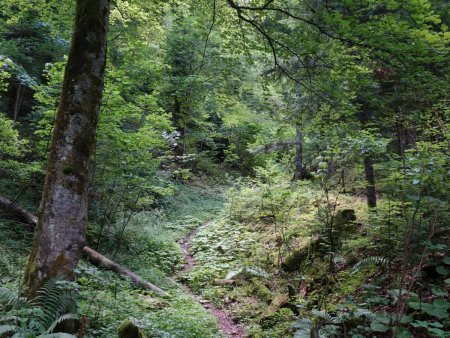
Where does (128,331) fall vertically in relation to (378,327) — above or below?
below

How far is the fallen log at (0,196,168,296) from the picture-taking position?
7812 mm

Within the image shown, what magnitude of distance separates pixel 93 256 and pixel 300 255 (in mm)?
4940

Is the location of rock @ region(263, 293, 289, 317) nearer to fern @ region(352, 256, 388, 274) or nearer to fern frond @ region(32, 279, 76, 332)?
fern @ region(352, 256, 388, 274)

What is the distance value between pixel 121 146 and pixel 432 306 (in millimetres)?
7016

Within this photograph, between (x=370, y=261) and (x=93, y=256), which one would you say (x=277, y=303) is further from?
(x=93, y=256)

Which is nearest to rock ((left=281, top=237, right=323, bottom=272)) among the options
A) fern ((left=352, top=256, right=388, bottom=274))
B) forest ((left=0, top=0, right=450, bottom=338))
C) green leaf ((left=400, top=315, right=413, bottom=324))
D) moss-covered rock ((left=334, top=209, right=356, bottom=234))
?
forest ((left=0, top=0, right=450, bottom=338))

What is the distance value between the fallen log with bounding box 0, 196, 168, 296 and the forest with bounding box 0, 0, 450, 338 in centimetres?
5

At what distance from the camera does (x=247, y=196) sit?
45.8 ft

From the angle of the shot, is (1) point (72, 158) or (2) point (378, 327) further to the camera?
(2) point (378, 327)

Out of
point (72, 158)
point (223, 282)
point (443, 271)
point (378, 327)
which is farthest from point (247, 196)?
point (72, 158)

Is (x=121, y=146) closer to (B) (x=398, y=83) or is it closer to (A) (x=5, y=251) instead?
(A) (x=5, y=251)

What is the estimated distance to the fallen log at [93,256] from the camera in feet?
25.6

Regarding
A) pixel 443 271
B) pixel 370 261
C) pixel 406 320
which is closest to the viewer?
pixel 406 320

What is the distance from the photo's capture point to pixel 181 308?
6.96m
